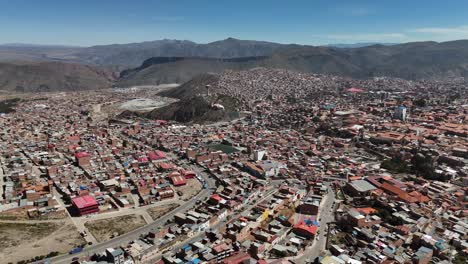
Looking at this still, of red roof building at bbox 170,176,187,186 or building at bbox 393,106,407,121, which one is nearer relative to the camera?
red roof building at bbox 170,176,187,186

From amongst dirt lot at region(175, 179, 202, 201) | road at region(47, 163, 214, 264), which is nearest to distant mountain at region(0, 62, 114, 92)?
dirt lot at region(175, 179, 202, 201)

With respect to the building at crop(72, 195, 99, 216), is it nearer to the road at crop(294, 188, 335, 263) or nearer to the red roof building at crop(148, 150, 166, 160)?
the red roof building at crop(148, 150, 166, 160)

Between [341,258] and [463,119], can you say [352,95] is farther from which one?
[341,258]

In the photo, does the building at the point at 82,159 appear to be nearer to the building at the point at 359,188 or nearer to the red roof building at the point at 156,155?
the red roof building at the point at 156,155

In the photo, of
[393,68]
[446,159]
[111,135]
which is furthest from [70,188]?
[393,68]

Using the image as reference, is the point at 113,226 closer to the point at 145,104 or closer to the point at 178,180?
the point at 178,180

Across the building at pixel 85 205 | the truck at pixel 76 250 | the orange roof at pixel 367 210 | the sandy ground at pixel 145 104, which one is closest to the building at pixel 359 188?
the orange roof at pixel 367 210

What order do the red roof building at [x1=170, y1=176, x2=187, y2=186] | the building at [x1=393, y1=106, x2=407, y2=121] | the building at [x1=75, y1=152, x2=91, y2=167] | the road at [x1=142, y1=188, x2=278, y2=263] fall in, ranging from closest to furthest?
1. the road at [x1=142, y1=188, x2=278, y2=263]
2. the red roof building at [x1=170, y1=176, x2=187, y2=186]
3. the building at [x1=75, y1=152, x2=91, y2=167]
4. the building at [x1=393, y1=106, x2=407, y2=121]
